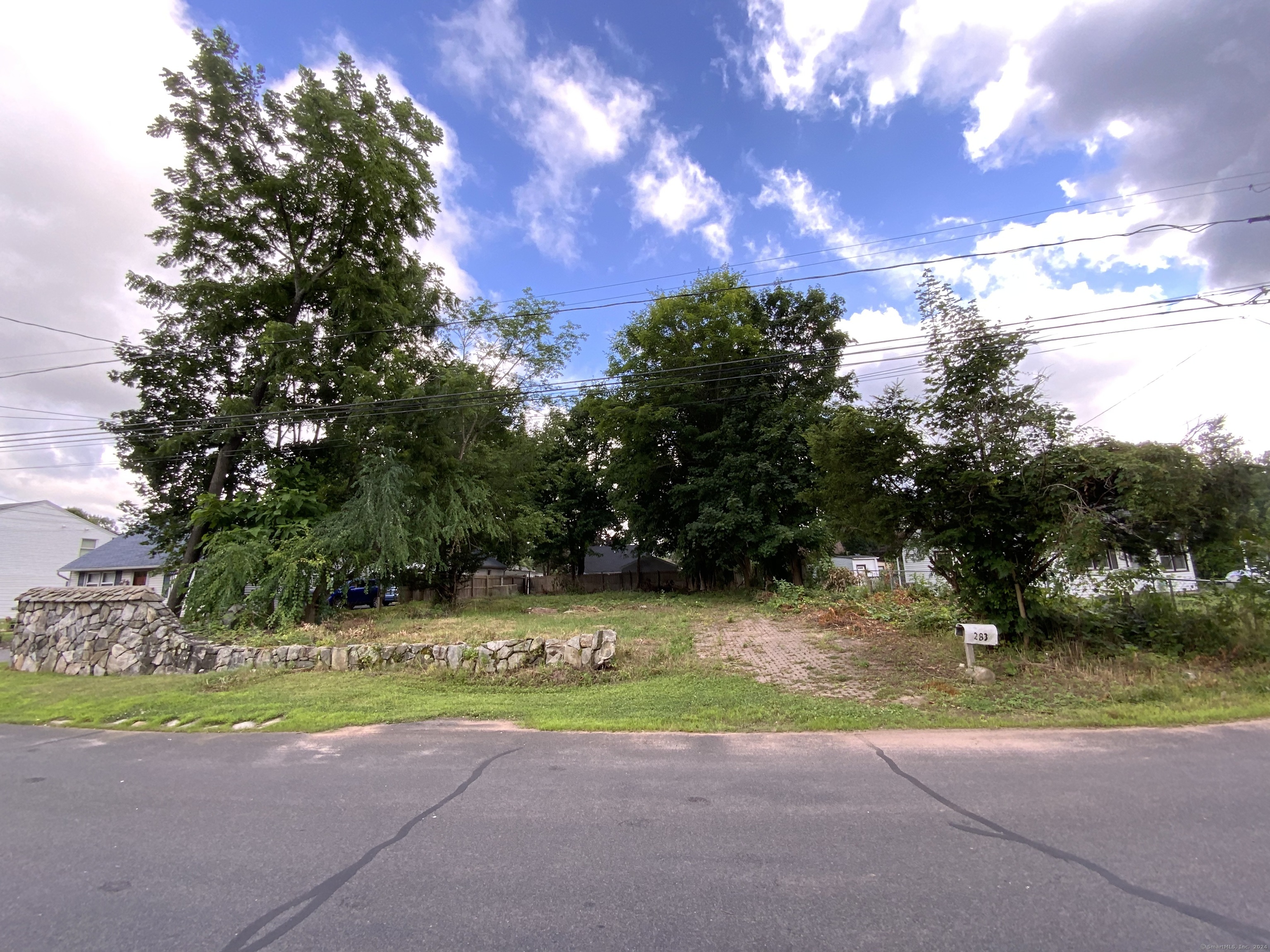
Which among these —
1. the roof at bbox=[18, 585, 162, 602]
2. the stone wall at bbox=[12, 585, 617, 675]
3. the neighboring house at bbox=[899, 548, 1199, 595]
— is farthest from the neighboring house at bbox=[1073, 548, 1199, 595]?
the roof at bbox=[18, 585, 162, 602]

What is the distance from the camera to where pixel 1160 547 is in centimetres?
929

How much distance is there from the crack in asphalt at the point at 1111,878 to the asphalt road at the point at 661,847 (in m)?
0.02

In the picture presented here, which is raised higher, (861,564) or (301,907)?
(861,564)

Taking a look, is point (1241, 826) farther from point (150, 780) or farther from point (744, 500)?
point (744, 500)

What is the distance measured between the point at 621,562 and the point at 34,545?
35217 mm

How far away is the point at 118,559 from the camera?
33.3 metres

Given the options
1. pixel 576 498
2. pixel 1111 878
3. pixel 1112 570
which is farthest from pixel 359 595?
pixel 1111 878

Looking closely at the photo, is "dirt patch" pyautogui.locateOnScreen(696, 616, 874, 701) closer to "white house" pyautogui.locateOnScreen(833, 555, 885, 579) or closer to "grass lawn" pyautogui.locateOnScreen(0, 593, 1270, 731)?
"grass lawn" pyautogui.locateOnScreen(0, 593, 1270, 731)

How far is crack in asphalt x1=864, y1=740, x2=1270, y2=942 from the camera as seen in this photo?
2.74 m

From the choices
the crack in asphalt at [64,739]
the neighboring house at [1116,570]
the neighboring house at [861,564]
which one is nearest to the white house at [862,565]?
the neighboring house at [861,564]

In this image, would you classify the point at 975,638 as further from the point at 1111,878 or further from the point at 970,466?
the point at 1111,878

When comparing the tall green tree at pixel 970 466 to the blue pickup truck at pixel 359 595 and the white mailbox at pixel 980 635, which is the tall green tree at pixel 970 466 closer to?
the white mailbox at pixel 980 635

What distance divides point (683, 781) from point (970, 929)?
2581mm

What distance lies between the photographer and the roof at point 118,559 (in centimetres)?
3209
